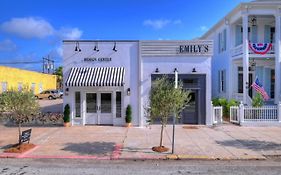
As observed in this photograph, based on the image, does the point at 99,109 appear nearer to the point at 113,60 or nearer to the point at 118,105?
the point at 118,105

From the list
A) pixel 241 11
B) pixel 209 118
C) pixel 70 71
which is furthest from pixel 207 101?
pixel 70 71

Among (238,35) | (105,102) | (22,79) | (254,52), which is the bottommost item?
(105,102)

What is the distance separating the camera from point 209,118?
1794 centimetres

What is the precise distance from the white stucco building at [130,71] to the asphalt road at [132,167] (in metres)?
7.94

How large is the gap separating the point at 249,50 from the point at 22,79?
3532 centimetres

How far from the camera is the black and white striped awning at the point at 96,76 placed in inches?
667

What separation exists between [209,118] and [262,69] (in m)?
8.74

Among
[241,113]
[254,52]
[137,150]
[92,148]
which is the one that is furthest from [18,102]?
[254,52]

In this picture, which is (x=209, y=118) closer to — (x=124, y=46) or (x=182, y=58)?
(x=182, y=58)

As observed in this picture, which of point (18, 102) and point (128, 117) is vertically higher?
point (18, 102)

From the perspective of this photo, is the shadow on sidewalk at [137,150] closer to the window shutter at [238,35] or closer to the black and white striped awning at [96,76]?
the black and white striped awning at [96,76]

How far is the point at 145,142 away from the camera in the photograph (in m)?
12.9

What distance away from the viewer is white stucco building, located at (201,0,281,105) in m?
20.4

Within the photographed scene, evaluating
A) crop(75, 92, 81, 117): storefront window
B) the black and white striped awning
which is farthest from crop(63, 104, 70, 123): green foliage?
the black and white striped awning
